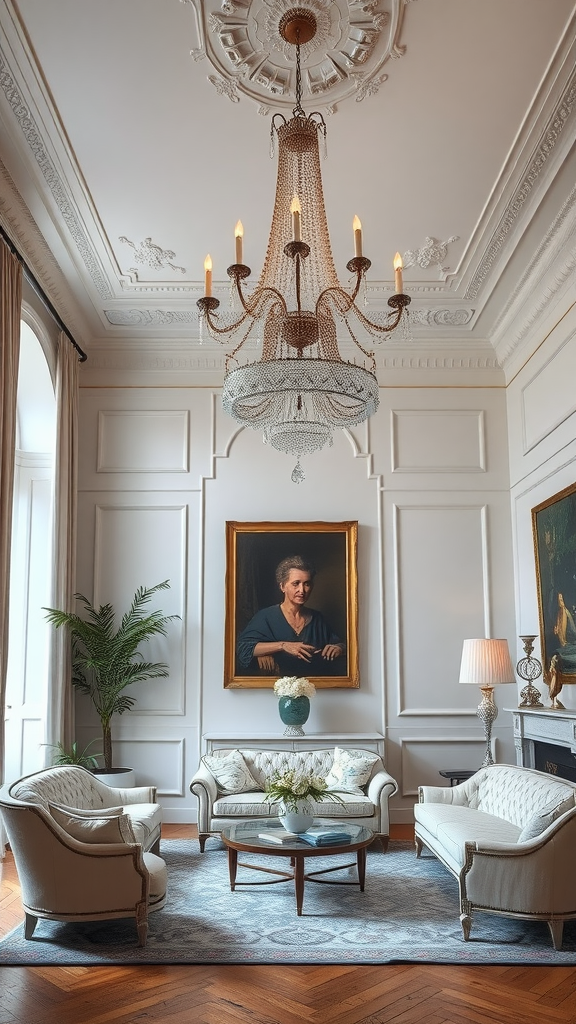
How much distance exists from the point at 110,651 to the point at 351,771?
203cm

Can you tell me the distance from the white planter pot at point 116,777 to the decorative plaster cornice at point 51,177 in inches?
142

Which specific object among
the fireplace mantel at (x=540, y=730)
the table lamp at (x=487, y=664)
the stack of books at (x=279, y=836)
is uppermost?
the table lamp at (x=487, y=664)

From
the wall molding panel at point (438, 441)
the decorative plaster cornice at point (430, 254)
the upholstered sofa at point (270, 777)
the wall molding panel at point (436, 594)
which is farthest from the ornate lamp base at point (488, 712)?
the decorative plaster cornice at point (430, 254)

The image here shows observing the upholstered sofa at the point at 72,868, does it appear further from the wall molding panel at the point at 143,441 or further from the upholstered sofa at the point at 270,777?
the wall molding panel at the point at 143,441

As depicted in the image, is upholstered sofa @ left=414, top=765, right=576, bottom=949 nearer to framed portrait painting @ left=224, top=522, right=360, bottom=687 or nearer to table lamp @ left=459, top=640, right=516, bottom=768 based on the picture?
table lamp @ left=459, top=640, right=516, bottom=768

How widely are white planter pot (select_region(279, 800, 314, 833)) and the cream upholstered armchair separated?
39.6 inches

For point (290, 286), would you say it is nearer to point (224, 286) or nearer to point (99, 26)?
point (224, 286)

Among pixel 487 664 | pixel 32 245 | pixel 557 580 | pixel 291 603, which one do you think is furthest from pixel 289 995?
pixel 32 245

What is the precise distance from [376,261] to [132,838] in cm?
413

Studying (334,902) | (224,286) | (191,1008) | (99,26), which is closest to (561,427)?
(224,286)

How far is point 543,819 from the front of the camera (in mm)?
3941

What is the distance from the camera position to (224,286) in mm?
6383

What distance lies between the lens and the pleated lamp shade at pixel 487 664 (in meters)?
5.80

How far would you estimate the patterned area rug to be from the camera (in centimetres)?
361
